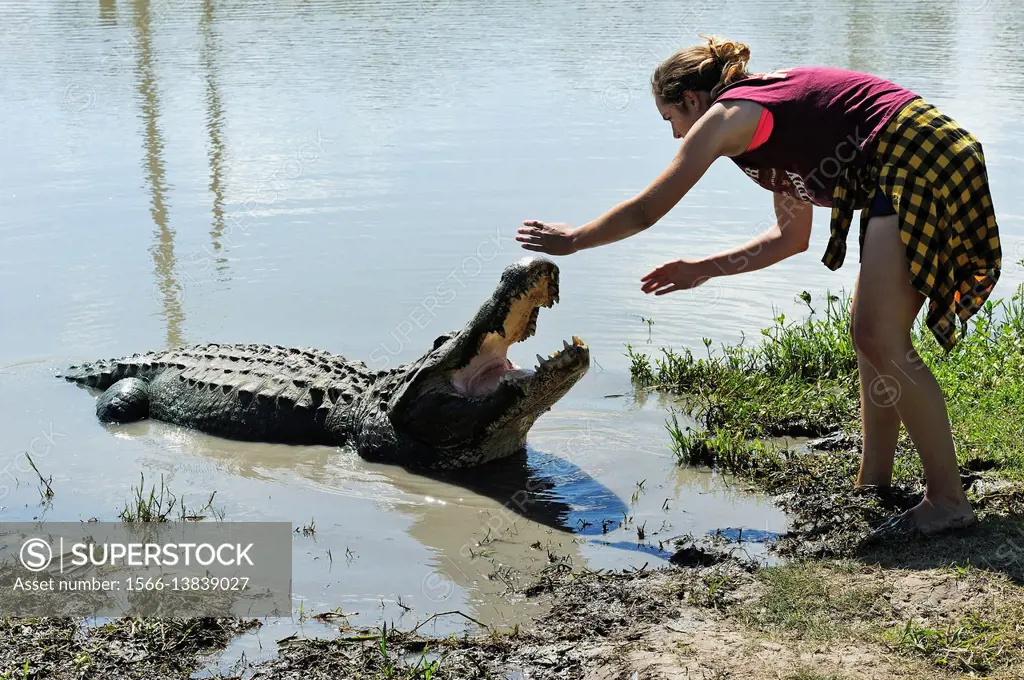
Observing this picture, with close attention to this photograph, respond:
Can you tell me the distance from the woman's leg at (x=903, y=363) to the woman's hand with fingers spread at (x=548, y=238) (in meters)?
0.98

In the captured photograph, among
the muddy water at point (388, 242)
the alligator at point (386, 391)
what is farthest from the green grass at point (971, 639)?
the alligator at point (386, 391)

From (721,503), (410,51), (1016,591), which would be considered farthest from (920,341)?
(410,51)

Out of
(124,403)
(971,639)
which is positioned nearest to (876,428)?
(971,639)

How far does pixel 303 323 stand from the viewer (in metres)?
6.79

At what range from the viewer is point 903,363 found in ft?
11.1

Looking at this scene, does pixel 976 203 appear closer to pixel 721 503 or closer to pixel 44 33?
pixel 721 503

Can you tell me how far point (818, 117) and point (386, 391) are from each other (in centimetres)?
252

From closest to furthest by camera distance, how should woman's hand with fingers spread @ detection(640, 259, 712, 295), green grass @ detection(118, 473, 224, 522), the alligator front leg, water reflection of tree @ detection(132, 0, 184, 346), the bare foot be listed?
the bare foot < woman's hand with fingers spread @ detection(640, 259, 712, 295) < green grass @ detection(118, 473, 224, 522) < the alligator front leg < water reflection of tree @ detection(132, 0, 184, 346)

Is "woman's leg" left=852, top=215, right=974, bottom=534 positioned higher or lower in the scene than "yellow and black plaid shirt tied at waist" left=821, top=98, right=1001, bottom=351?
lower

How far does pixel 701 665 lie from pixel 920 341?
9.93 feet

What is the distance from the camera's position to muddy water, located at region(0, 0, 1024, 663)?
4234 millimetres

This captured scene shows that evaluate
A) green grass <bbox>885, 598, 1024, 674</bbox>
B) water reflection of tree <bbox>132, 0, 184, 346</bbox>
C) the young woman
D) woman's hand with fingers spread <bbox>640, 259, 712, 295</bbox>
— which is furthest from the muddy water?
green grass <bbox>885, 598, 1024, 674</bbox>

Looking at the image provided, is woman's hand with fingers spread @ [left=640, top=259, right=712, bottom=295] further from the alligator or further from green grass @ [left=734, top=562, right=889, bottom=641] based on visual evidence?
green grass @ [left=734, top=562, right=889, bottom=641]

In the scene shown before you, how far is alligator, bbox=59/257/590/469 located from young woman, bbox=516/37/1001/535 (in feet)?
3.18
